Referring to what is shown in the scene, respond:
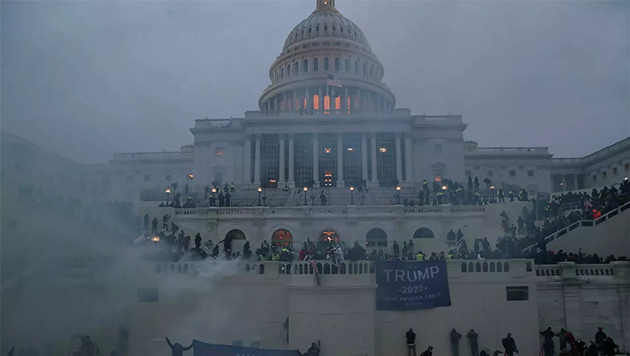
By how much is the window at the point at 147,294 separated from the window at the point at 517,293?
14.4m

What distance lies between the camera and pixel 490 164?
78812mm

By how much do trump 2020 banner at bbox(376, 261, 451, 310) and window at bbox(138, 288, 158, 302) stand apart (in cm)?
892

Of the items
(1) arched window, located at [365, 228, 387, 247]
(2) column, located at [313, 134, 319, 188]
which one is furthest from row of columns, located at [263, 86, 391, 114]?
(1) arched window, located at [365, 228, 387, 247]

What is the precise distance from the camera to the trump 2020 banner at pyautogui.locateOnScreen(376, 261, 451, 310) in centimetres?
2095

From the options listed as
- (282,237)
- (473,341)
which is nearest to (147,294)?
(473,341)

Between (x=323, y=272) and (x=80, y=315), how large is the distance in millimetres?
9750

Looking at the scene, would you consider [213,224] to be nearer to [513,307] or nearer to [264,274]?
[264,274]

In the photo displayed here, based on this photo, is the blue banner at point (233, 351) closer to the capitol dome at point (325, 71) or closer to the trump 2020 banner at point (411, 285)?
the trump 2020 banner at point (411, 285)

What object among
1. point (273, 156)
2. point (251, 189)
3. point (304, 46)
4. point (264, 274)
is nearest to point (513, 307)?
point (264, 274)

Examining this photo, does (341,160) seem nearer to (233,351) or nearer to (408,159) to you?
(408,159)

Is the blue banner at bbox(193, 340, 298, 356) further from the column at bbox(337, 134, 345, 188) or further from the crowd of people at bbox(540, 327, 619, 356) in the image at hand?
the column at bbox(337, 134, 345, 188)

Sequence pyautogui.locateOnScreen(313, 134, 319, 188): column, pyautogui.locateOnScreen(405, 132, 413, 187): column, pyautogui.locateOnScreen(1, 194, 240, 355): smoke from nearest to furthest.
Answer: pyautogui.locateOnScreen(1, 194, 240, 355): smoke < pyautogui.locateOnScreen(313, 134, 319, 188): column < pyautogui.locateOnScreen(405, 132, 413, 187): column

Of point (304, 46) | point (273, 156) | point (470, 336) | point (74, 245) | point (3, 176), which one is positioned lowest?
point (470, 336)

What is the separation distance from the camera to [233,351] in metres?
15.3
